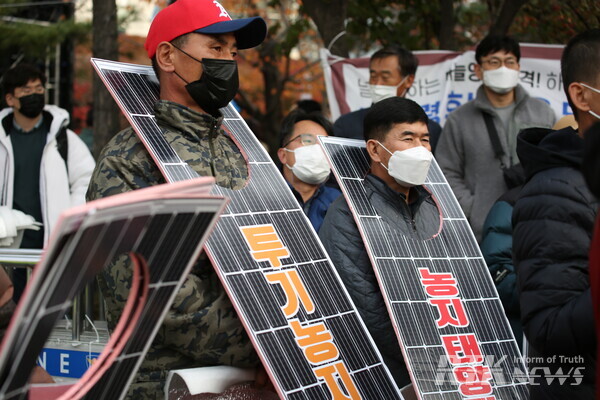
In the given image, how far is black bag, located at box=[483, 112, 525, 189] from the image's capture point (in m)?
5.66

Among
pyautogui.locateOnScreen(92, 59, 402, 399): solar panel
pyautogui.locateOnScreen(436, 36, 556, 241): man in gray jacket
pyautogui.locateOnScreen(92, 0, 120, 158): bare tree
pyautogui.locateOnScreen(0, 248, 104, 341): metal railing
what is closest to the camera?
pyautogui.locateOnScreen(92, 59, 402, 399): solar panel

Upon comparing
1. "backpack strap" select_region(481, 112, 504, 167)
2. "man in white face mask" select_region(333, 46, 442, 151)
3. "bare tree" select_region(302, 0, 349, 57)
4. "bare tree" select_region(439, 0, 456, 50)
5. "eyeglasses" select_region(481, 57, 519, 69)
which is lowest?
"bare tree" select_region(439, 0, 456, 50)

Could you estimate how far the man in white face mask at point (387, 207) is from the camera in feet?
13.8

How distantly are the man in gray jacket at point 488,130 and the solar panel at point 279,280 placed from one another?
7.68 feet

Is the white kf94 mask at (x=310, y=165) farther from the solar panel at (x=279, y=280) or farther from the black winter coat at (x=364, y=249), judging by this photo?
the solar panel at (x=279, y=280)

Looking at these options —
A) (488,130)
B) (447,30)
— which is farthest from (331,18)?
(488,130)

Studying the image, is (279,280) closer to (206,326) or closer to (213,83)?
(206,326)

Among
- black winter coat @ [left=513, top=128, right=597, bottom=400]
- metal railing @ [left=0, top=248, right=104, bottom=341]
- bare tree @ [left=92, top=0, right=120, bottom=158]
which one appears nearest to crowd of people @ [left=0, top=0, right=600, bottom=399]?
black winter coat @ [left=513, top=128, right=597, bottom=400]

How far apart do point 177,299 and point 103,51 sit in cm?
467

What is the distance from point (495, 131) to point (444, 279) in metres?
2.23

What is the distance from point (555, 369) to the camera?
10.1 ft

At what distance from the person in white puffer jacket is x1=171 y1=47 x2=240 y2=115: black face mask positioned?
2.94 metres

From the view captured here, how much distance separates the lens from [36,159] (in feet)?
21.0

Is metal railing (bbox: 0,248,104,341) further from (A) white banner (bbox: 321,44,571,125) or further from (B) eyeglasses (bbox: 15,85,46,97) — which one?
(A) white banner (bbox: 321,44,571,125)
